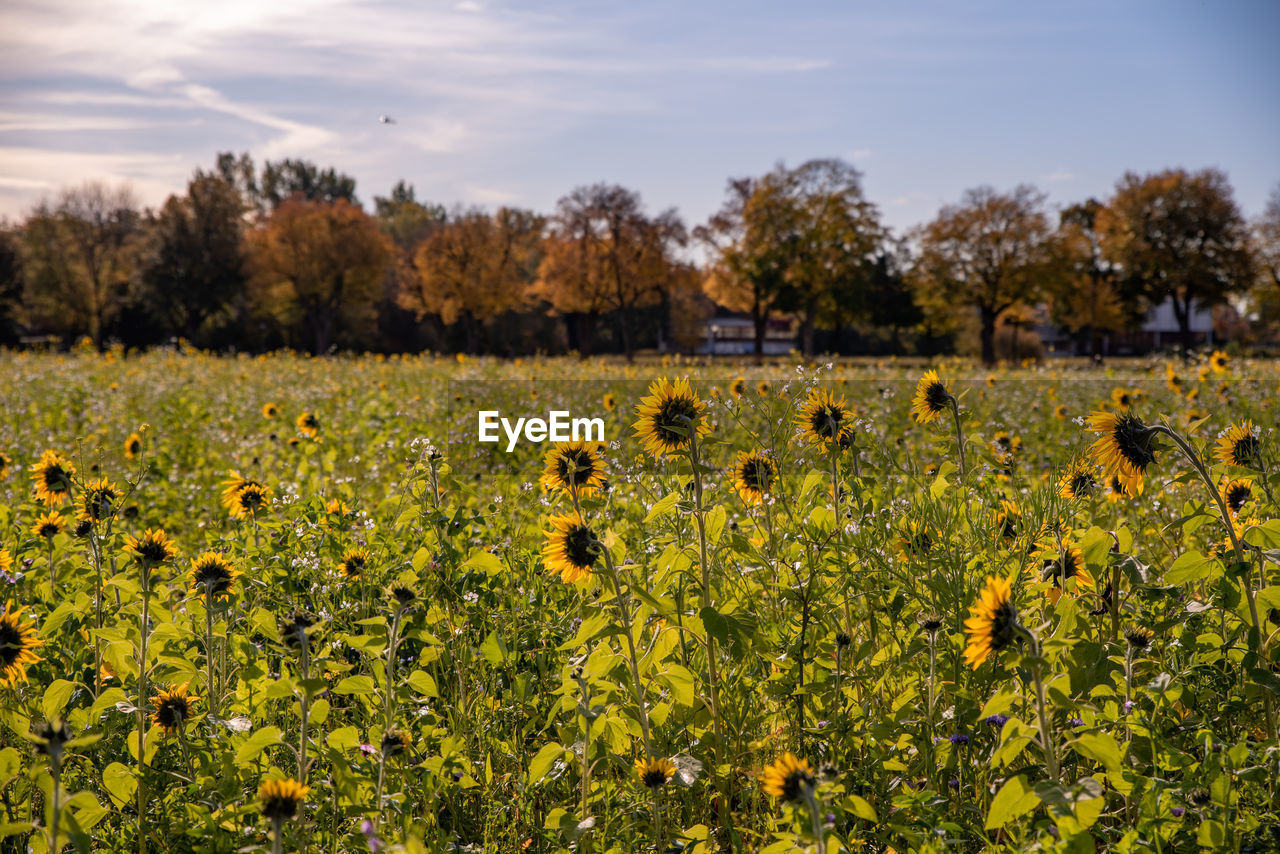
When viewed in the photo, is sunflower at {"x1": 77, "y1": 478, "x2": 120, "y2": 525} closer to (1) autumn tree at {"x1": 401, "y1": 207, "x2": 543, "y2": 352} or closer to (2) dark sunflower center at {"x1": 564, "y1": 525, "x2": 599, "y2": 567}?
(2) dark sunflower center at {"x1": 564, "y1": 525, "x2": 599, "y2": 567}

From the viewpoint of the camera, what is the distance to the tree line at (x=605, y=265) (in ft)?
136

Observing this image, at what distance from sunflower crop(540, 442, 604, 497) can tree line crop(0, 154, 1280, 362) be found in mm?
33442

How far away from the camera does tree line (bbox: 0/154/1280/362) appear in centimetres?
4138

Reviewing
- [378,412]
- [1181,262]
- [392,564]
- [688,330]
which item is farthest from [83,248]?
[1181,262]

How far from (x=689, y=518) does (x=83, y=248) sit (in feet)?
181

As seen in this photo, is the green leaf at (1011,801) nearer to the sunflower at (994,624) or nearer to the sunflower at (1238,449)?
the sunflower at (994,624)

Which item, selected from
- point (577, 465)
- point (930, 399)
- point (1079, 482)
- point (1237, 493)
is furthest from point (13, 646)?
point (1237, 493)

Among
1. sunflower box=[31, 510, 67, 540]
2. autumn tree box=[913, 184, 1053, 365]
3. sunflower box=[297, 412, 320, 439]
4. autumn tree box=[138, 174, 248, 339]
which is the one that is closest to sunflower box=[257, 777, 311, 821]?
sunflower box=[31, 510, 67, 540]

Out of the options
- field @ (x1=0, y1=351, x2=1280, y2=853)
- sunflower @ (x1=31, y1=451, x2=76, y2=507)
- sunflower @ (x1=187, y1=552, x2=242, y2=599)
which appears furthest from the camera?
sunflower @ (x1=31, y1=451, x2=76, y2=507)

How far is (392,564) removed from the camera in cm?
301

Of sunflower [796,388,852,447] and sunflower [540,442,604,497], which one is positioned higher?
sunflower [796,388,852,447]

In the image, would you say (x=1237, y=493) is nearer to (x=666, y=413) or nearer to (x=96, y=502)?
(x=666, y=413)

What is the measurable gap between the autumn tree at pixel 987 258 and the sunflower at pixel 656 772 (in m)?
41.8

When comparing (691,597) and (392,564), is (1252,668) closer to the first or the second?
(691,597)
